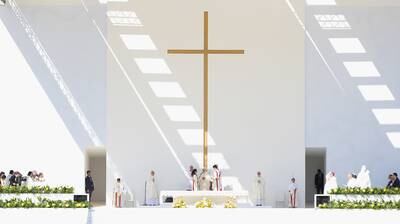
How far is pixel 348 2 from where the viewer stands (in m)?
29.0

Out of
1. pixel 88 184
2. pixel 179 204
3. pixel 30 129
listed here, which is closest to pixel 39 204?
pixel 179 204

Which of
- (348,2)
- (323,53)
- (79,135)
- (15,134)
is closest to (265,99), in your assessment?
(323,53)

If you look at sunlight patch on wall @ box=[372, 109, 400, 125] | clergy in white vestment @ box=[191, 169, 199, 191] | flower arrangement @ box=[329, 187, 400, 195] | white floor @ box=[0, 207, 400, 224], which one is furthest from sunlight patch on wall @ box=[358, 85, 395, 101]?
white floor @ box=[0, 207, 400, 224]

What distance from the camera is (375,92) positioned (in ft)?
94.9

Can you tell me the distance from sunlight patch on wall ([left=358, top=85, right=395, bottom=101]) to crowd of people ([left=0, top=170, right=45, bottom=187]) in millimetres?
10915

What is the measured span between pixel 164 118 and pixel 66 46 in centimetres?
406

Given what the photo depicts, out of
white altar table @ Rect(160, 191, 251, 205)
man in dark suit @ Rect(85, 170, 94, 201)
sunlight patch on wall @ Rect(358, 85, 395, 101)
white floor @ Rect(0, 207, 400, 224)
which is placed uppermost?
sunlight patch on wall @ Rect(358, 85, 395, 101)

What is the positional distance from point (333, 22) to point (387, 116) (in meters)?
3.62

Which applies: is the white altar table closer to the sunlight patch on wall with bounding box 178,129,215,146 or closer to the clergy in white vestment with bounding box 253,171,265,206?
the clergy in white vestment with bounding box 253,171,265,206

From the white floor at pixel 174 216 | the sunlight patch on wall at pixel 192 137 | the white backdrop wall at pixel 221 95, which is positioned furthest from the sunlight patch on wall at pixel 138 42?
the white floor at pixel 174 216

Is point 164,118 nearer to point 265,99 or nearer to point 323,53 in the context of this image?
point 265,99

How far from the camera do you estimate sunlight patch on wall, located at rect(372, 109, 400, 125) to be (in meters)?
28.8

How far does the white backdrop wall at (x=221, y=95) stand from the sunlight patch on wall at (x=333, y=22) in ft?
2.87

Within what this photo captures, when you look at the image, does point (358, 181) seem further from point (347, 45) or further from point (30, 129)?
point (30, 129)
